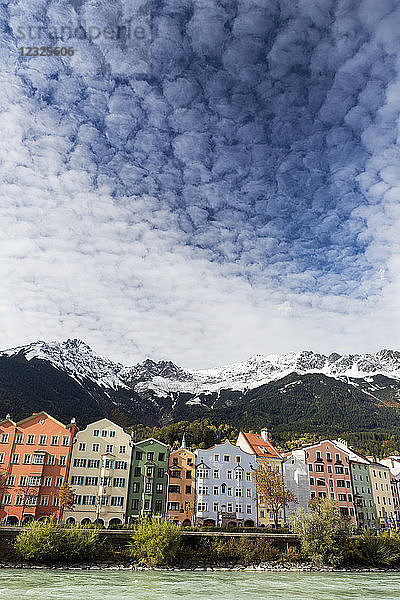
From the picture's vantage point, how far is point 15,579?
34.8 meters

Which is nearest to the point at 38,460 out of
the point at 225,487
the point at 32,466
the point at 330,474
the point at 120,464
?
the point at 32,466

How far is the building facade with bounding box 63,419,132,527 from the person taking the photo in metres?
67.0

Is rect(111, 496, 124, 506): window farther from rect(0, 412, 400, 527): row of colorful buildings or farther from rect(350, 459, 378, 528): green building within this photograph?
rect(350, 459, 378, 528): green building

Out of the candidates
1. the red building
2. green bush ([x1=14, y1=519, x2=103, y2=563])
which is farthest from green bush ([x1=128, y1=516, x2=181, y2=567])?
the red building

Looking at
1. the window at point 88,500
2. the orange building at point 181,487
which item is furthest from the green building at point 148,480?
the window at point 88,500

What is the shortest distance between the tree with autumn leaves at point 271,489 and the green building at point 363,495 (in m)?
14.8

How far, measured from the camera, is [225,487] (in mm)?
75312

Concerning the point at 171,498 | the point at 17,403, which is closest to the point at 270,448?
the point at 171,498

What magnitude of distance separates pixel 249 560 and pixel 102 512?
2835cm

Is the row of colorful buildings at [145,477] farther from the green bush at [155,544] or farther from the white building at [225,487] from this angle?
the green bush at [155,544]

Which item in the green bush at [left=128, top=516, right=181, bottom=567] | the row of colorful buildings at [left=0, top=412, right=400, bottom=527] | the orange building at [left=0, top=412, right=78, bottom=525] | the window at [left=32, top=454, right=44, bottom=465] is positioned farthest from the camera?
the window at [left=32, top=454, right=44, bottom=465]

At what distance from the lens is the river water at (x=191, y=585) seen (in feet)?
101

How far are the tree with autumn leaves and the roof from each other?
4.99 m

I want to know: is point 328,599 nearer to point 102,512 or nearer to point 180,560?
point 180,560
